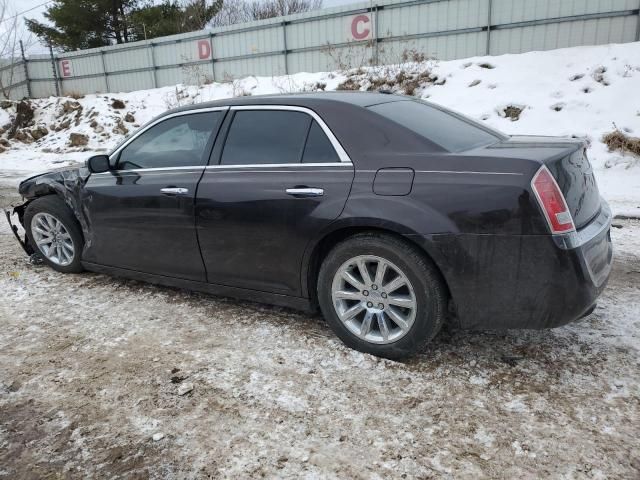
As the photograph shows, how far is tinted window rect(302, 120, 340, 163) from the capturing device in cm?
317

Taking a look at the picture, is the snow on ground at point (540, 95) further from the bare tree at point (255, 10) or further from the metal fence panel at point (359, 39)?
the bare tree at point (255, 10)

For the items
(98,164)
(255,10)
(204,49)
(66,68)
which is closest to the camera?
(98,164)

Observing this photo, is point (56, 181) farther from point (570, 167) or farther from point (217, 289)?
point (570, 167)

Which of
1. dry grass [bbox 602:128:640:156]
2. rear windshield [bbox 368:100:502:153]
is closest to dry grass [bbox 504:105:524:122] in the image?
dry grass [bbox 602:128:640:156]

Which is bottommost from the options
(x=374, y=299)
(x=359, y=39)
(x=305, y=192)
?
Answer: (x=374, y=299)

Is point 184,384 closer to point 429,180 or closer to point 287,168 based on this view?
point 287,168

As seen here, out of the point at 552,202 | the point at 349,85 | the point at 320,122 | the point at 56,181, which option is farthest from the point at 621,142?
the point at 56,181

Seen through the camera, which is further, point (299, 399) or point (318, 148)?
point (318, 148)

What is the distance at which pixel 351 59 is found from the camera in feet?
51.2

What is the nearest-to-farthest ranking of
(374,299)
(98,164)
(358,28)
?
(374,299), (98,164), (358,28)

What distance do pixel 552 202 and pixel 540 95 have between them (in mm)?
8939

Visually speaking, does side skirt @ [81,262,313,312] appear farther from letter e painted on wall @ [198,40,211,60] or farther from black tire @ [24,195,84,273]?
letter e painted on wall @ [198,40,211,60]

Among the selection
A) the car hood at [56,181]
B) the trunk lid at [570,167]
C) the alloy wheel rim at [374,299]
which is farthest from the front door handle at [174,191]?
the trunk lid at [570,167]

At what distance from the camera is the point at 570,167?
2814 mm
